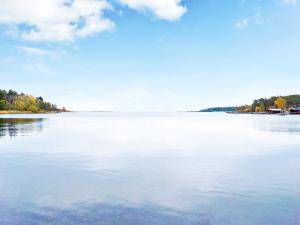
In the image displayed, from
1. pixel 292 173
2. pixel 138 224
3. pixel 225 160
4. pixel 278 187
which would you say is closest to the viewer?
pixel 138 224

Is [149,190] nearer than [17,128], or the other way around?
[149,190]

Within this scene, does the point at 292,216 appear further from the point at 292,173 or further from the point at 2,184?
the point at 2,184

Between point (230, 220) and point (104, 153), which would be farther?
point (104, 153)

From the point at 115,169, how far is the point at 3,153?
680 inches

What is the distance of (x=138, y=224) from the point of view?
14992 mm

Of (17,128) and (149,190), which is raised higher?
(17,128)

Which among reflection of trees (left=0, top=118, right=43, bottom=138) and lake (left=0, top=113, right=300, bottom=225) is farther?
reflection of trees (left=0, top=118, right=43, bottom=138)

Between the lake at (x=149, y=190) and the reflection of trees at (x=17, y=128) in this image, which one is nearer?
the lake at (x=149, y=190)

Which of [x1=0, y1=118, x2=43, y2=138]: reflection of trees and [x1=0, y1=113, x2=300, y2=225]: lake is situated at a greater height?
[x1=0, y1=118, x2=43, y2=138]: reflection of trees

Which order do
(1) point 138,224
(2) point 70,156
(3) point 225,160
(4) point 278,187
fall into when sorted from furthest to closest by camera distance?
(2) point 70,156
(3) point 225,160
(4) point 278,187
(1) point 138,224

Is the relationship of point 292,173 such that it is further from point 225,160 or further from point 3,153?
point 3,153

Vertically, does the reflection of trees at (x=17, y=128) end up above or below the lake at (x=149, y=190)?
above

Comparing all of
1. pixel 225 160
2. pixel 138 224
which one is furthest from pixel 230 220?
pixel 225 160

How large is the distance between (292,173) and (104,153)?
2012 centimetres
